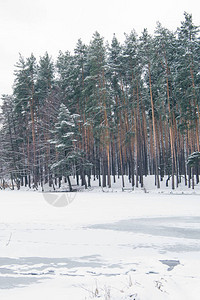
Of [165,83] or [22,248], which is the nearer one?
[22,248]

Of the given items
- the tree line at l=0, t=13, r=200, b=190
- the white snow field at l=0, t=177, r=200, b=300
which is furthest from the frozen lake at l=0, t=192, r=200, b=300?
the tree line at l=0, t=13, r=200, b=190

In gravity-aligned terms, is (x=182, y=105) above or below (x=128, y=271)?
above

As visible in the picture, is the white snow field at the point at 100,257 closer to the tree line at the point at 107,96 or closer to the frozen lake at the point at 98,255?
the frozen lake at the point at 98,255

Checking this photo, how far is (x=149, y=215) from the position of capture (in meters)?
12.7

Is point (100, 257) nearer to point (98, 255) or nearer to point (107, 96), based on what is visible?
point (98, 255)

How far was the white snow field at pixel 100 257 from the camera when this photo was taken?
440cm

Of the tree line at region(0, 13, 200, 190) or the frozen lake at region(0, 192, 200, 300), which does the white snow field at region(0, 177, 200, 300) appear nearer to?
the frozen lake at region(0, 192, 200, 300)

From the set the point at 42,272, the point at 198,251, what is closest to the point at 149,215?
the point at 198,251

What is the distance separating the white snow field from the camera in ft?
14.4

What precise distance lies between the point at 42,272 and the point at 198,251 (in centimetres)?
405

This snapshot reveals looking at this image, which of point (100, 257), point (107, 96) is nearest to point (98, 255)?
point (100, 257)

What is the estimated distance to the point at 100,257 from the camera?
259 inches

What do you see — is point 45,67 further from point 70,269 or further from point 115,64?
point 70,269

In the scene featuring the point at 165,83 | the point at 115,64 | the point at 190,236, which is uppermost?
the point at 115,64
